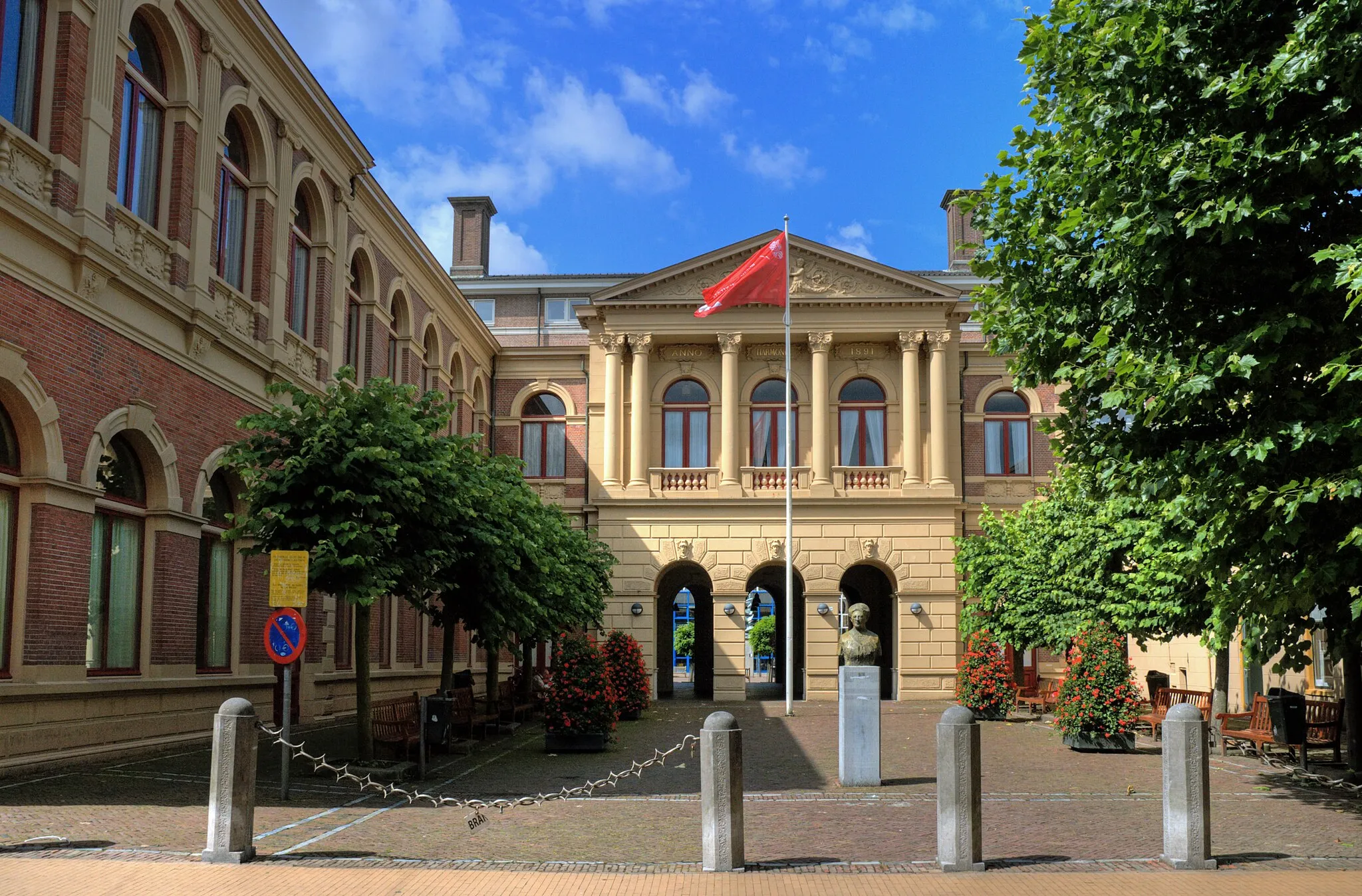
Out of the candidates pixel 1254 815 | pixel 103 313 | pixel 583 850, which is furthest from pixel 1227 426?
pixel 103 313

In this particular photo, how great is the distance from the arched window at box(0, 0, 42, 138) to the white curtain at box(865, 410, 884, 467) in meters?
27.3

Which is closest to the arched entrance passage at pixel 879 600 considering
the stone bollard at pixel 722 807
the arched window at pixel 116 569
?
the arched window at pixel 116 569

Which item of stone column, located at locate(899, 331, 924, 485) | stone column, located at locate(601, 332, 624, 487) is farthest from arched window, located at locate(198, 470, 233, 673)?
stone column, located at locate(899, 331, 924, 485)

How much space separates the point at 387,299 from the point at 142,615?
1376 centimetres

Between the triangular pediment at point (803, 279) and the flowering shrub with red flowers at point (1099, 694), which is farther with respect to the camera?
the triangular pediment at point (803, 279)

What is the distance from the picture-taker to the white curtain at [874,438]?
39.1 metres

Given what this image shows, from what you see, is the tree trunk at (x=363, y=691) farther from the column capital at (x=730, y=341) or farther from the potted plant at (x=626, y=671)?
the column capital at (x=730, y=341)

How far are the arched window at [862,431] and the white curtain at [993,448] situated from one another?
3841 mm

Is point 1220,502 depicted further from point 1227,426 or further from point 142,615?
point 142,615

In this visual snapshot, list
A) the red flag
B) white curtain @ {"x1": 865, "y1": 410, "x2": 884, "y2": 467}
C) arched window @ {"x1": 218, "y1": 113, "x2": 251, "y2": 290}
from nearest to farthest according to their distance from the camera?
arched window @ {"x1": 218, "y1": 113, "x2": 251, "y2": 290} → the red flag → white curtain @ {"x1": 865, "y1": 410, "x2": 884, "y2": 467}

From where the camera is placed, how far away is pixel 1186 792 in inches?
382

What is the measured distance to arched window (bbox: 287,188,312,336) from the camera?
24.7m

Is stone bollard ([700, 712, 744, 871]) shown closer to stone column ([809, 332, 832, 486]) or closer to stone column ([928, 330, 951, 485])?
stone column ([809, 332, 832, 486])

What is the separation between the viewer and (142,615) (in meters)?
18.3
